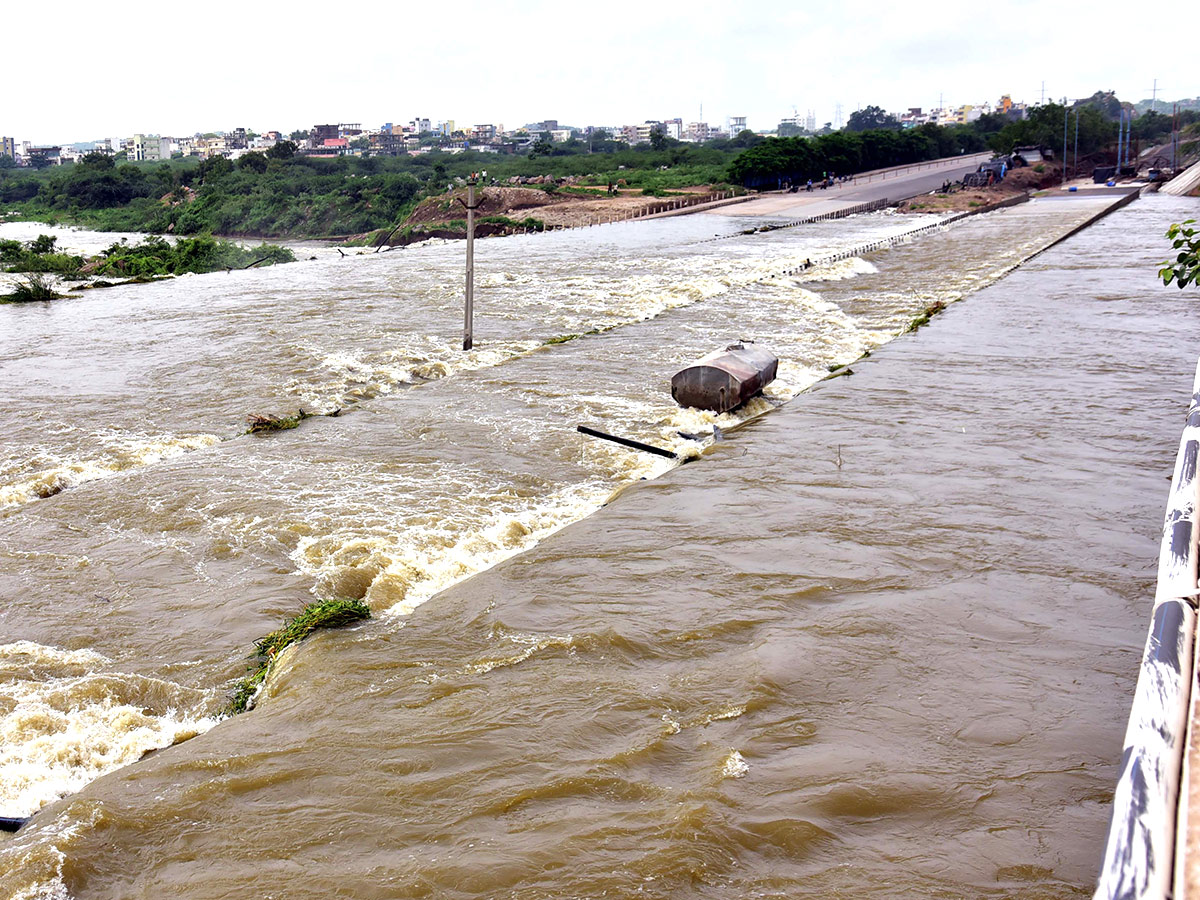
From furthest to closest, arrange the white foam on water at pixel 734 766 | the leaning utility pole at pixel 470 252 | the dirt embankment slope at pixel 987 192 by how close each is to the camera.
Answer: the dirt embankment slope at pixel 987 192 → the leaning utility pole at pixel 470 252 → the white foam on water at pixel 734 766

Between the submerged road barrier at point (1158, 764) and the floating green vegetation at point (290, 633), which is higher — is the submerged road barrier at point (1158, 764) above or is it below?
above

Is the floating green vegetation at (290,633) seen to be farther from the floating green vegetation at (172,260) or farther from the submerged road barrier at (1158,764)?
the floating green vegetation at (172,260)

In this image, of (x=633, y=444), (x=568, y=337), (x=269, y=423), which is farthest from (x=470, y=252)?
(x=633, y=444)

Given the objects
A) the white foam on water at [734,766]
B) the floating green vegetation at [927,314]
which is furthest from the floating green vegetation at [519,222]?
the white foam on water at [734,766]

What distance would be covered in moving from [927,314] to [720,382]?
1070cm

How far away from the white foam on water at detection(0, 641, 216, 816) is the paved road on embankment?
5310 centimetres

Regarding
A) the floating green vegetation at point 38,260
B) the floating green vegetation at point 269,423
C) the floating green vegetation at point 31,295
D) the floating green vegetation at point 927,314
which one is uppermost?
the floating green vegetation at point 38,260

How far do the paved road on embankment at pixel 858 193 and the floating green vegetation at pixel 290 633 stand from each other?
5184cm

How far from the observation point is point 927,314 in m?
22.4

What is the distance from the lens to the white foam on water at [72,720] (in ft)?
19.2

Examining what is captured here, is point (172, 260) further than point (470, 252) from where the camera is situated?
Yes

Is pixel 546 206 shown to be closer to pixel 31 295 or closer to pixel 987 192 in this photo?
pixel 987 192

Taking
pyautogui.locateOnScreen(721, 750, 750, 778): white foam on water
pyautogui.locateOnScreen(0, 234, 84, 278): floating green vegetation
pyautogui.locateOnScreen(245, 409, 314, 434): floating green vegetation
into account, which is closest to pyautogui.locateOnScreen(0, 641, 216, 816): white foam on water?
pyautogui.locateOnScreen(721, 750, 750, 778): white foam on water

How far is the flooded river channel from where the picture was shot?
4961 mm
